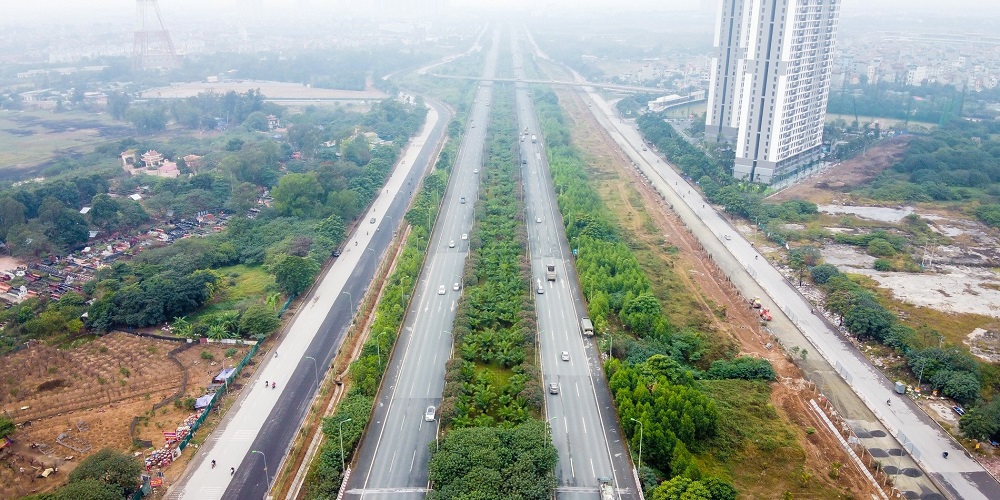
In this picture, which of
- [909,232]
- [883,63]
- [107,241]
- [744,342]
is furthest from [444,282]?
[883,63]

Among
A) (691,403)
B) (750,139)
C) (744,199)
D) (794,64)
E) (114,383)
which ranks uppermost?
(794,64)

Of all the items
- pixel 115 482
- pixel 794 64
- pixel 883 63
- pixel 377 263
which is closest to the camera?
pixel 115 482

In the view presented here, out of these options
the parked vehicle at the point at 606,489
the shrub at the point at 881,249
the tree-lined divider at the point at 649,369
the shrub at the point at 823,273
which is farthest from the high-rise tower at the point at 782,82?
the parked vehicle at the point at 606,489

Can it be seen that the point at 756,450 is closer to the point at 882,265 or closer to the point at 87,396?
the point at 882,265

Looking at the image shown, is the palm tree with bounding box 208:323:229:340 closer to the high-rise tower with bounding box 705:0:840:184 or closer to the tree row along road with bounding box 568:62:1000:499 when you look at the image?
the tree row along road with bounding box 568:62:1000:499

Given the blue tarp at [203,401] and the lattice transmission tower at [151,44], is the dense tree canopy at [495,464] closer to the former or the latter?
the blue tarp at [203,401]

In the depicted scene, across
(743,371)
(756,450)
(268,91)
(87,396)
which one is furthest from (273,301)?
(268,91)

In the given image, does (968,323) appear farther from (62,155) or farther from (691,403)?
(62,155)
